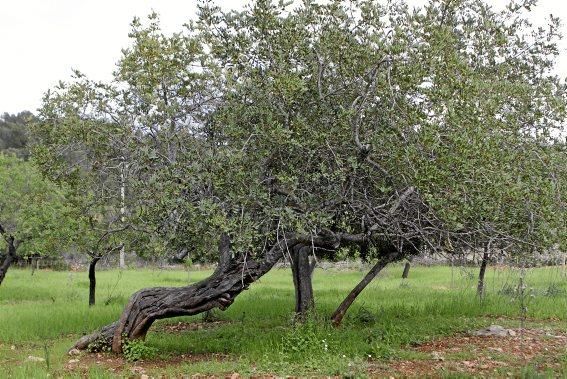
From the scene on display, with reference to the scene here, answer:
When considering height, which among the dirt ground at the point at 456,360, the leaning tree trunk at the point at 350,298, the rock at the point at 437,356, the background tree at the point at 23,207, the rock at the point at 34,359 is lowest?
the rock at the point at 34,359

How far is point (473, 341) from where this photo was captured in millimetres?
12875

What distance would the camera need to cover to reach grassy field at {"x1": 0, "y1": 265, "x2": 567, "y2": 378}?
10219mm

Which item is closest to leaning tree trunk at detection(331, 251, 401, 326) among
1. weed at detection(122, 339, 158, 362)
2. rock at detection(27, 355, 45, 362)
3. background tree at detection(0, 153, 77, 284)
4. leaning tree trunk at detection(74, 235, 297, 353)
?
leaning tree trunk at detection(74, 235, 297, 353)

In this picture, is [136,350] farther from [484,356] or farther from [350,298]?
[484,356]

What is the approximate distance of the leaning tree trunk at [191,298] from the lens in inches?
464

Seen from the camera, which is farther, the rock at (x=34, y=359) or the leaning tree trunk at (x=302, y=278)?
the leaning tree trunk at (x=302, y=278)

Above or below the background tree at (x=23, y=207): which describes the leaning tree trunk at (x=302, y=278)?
below

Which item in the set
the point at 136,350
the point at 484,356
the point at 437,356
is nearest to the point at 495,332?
the point at 484,356

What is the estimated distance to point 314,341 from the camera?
11312 mm

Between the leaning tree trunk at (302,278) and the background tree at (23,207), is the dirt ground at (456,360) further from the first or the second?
the background tree at (23,207)

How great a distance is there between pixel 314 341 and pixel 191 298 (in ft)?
8.66

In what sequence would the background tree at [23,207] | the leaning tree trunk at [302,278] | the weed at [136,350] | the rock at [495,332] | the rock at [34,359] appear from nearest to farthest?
the weed at [136,350] < the rock at [34,359] < the rock at [495,332] < the leaning tree trunk at [302,278] < the background tree at [23,207]

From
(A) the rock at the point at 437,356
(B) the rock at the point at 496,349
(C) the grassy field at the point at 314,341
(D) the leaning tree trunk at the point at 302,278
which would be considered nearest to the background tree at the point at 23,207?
(C) the grassy field at the point at 314,341

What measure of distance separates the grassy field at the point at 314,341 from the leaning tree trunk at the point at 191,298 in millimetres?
453
